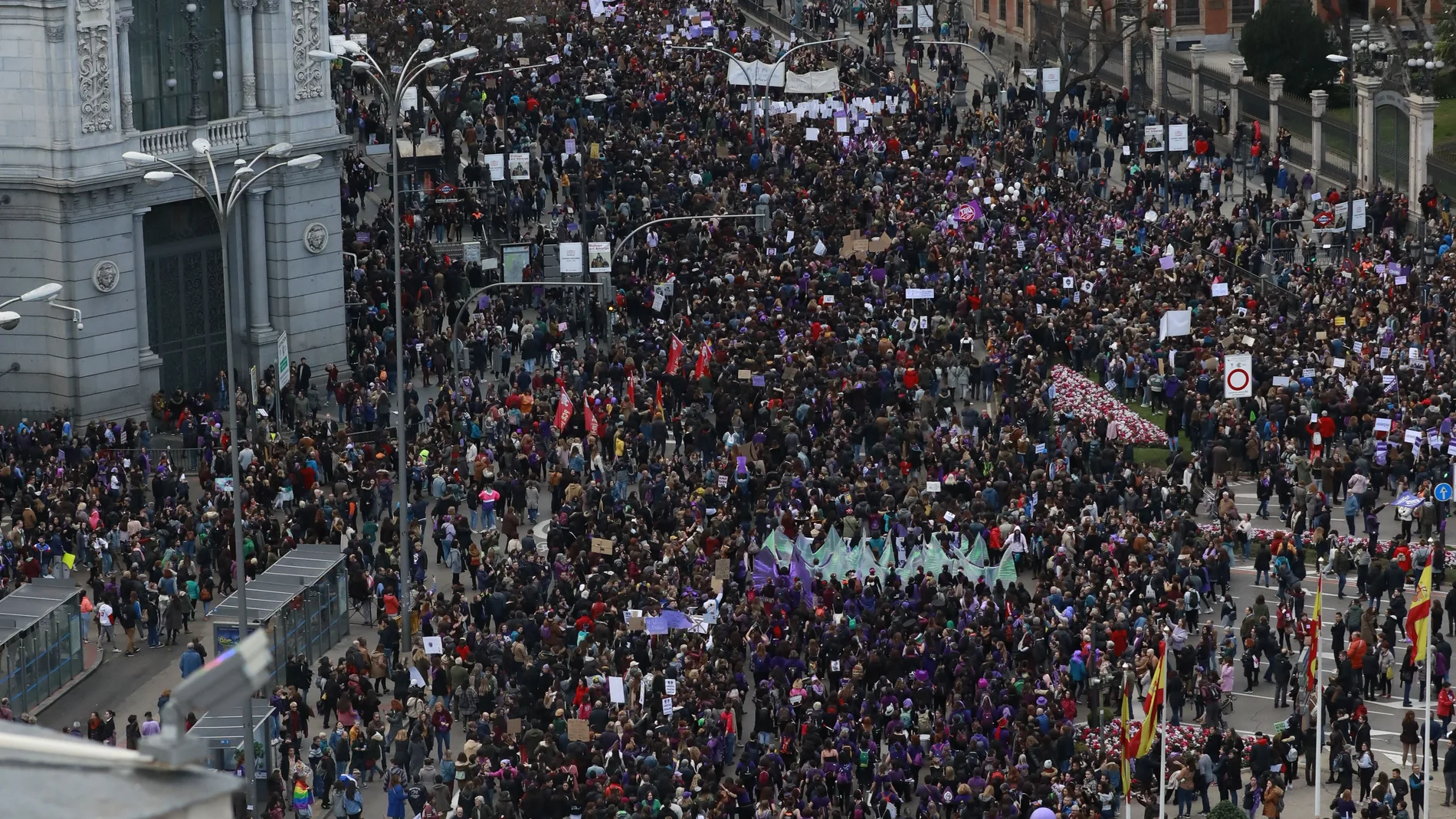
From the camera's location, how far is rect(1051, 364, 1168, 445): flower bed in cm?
4888

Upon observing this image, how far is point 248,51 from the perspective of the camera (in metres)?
55.9

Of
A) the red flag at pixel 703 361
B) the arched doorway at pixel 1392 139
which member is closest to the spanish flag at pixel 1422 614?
the red flag at pixel 703 361

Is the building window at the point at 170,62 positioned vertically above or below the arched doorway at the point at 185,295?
above

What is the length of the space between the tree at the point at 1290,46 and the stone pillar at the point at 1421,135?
57.7 feet

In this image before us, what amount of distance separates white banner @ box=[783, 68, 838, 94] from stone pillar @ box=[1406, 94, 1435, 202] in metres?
17.8

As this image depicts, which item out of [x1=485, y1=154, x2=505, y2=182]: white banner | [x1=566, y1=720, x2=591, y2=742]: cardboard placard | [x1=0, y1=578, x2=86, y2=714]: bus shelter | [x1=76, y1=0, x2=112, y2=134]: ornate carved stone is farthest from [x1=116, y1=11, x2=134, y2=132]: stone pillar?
[x1=566, y1=720, x2=591, y2=742]: cardboard placard

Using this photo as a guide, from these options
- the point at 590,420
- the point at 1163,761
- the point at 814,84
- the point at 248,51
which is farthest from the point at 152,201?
the point at 1163,761

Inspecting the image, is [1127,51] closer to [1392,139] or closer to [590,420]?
[1392,139]

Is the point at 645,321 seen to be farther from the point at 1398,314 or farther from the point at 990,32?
the point at 990,32

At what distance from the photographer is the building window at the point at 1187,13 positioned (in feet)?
313

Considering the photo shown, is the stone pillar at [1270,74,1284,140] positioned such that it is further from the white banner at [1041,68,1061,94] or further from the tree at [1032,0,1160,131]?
the white banner at [1041,68,1061,94]

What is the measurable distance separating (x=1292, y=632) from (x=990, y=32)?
61448 mm

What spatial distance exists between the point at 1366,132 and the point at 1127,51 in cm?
1639

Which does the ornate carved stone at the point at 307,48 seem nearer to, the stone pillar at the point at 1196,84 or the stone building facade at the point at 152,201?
the stone building facade at the point at 152,201
